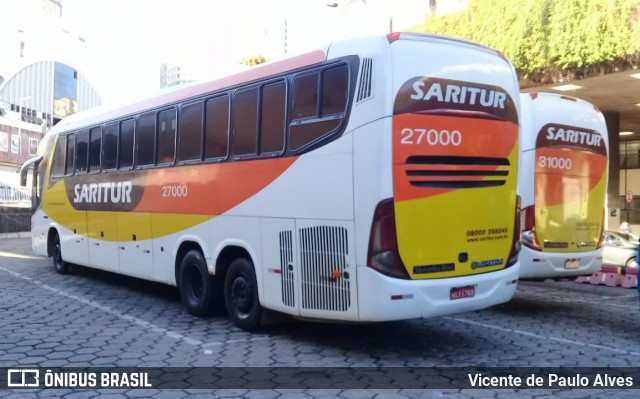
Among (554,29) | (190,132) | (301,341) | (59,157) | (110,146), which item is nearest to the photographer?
(301,341)

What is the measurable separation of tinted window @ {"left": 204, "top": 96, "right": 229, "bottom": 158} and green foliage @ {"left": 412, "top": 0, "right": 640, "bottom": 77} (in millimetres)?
9938

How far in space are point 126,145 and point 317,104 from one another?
16.8 ft

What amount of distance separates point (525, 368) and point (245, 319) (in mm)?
3450

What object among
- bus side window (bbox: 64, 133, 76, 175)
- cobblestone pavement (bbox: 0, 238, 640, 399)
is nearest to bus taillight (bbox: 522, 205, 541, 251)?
cobblestone pavement (bbox: 0, 238, 640, 399)

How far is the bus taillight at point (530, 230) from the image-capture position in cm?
938

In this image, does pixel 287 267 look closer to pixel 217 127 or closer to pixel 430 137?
pixel 430 137

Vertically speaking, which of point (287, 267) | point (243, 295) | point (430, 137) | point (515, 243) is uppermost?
point (430, 137)

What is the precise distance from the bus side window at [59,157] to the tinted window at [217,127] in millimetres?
5997

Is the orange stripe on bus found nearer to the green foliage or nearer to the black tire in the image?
the black tire

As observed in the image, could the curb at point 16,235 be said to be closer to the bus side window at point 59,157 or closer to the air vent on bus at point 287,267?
the bus side window at point 59,157

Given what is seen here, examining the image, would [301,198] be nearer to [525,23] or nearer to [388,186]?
[388,186]

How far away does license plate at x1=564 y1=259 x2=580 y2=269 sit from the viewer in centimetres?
957

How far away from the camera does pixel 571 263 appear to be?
31.6ft

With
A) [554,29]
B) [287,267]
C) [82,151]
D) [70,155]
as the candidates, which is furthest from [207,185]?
[554,29]
